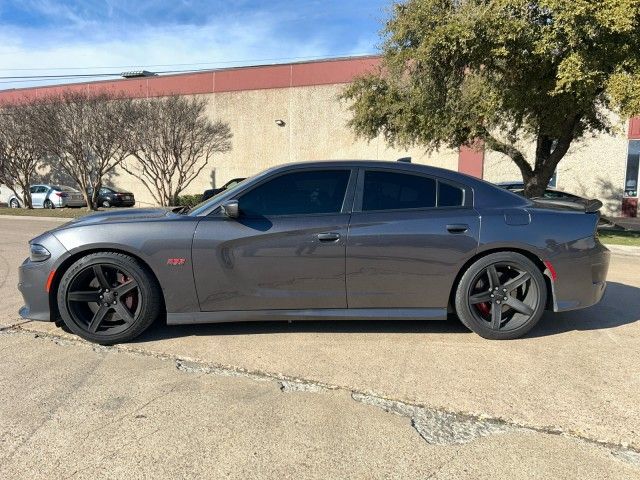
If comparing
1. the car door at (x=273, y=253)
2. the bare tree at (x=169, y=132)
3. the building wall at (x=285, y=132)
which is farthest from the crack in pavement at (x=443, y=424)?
the building wall at (x=285, y=132)

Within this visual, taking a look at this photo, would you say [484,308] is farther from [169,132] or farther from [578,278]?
[169,132]

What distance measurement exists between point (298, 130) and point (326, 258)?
990 inches

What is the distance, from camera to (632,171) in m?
22.2

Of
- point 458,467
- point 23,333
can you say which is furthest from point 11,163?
point 458,467

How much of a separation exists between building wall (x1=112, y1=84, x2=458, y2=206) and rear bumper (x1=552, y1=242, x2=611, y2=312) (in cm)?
2218

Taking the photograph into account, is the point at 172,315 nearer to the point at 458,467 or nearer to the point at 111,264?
the point at 111,264

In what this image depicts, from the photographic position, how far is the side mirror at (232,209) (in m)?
3.81

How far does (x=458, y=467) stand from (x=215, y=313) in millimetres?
2326

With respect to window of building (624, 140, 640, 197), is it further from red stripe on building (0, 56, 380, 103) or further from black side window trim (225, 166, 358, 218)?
black side window trim (225, 166, 358, 218)

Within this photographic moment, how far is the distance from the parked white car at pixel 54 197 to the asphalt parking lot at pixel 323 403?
23.8 meters

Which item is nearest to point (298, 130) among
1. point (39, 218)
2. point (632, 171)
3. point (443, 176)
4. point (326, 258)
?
point (39, 218)

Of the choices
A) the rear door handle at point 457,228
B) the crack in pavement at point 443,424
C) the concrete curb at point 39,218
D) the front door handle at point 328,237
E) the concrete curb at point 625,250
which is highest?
the rear door handle at point 457,228

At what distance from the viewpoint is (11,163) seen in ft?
74.6

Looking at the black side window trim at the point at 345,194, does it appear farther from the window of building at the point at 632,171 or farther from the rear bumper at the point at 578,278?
the window of building at the point at 632,171
